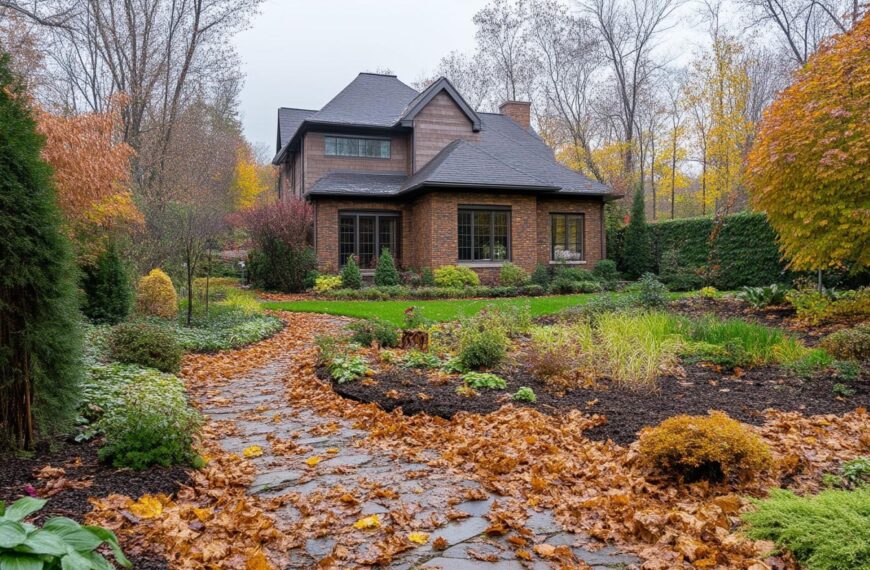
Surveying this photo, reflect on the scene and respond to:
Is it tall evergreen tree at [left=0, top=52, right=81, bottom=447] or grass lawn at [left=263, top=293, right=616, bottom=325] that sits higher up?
tall evergreen tree at [left=0, top=52, right=81, bottom=447]

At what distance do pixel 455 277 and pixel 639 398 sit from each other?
1208cm

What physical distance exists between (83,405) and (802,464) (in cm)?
514

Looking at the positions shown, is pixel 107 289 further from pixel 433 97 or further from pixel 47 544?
pixel 433 97

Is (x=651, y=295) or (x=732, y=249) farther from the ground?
(x=732, y=249)

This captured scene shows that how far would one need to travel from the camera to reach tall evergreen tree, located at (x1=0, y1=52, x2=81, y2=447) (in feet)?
11.0

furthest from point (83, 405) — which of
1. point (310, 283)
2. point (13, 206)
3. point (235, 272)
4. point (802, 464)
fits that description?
point (235, 272)

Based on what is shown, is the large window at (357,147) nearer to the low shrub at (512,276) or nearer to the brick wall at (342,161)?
the brick wall at (342,161)

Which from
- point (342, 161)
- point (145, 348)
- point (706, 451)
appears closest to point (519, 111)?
point (342, 161)

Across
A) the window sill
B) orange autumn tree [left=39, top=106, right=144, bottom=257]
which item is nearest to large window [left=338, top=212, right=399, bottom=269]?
the window sill

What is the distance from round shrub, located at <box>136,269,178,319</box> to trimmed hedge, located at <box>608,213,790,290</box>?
1385cm

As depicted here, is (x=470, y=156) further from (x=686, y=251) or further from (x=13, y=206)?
(x=13, y=206)

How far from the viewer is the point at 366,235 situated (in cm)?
1922

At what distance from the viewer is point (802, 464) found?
362 centimetres

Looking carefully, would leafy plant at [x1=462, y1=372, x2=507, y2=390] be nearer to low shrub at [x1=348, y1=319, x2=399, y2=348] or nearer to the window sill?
low shrub at [x1=348, y1=319, x2=399, y2=348]
